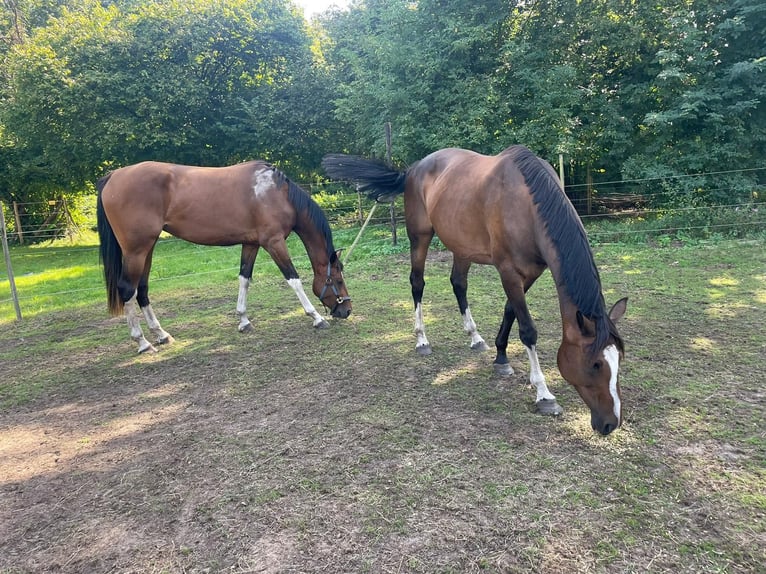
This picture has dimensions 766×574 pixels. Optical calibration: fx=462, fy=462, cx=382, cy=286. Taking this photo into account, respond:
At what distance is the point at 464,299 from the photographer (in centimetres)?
444

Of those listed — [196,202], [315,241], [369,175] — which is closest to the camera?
[369,175]

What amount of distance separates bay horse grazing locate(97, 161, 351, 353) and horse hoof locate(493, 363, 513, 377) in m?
2.12

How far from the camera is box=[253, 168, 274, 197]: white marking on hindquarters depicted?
526cm

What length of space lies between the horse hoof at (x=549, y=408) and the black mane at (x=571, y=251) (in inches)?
27.9

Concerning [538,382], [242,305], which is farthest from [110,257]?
[538,382]

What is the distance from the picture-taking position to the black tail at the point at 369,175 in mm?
4762

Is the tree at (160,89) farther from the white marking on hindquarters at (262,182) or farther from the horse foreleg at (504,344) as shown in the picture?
the horse foreleg at (504,344)

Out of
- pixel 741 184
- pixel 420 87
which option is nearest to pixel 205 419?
pixel 420 87

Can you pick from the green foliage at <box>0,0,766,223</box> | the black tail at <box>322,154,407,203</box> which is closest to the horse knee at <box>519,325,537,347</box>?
the black tail at <box>322,154,407,203</box>

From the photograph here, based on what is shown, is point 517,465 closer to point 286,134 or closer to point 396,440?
point 396,440

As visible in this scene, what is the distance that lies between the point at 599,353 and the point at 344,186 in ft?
40.7

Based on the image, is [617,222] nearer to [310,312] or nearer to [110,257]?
[310,312]

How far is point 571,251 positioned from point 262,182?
370 cm

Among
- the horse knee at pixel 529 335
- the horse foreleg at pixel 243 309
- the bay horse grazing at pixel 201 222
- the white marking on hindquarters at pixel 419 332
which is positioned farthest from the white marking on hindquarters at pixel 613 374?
the horse foreleg at pixel 243 309
